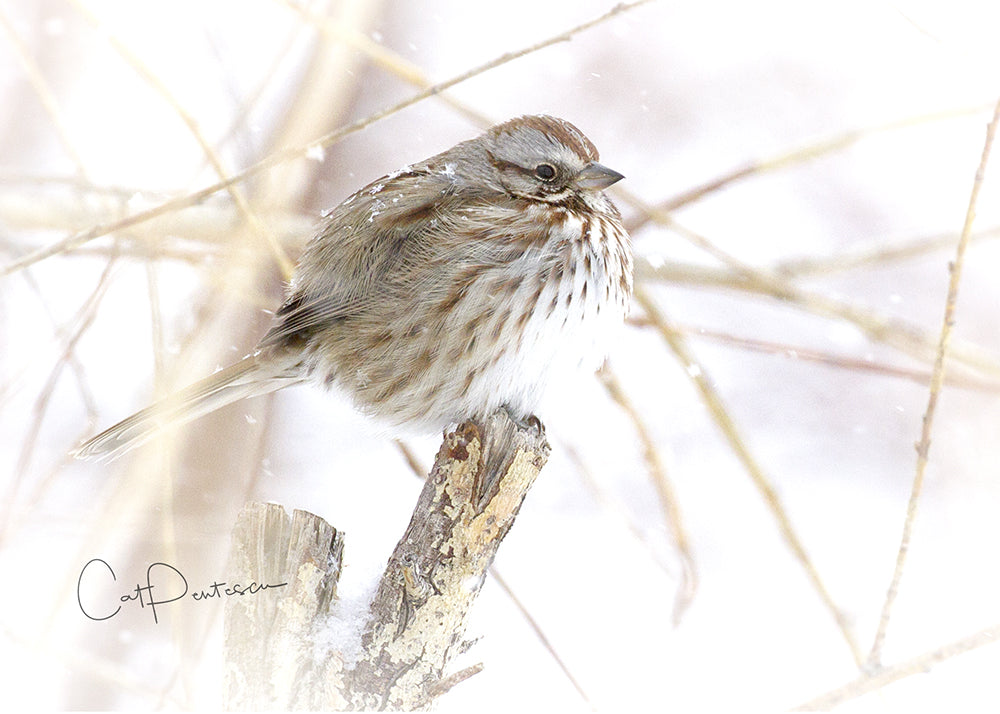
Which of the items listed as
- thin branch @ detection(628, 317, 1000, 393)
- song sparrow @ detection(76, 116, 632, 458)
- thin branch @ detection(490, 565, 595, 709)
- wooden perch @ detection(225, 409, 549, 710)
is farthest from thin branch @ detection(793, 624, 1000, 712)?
song sparrow @ detection(76, 116, 632, 458)

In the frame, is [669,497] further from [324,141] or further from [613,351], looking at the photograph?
[324,141]

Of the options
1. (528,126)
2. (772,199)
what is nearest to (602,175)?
(528,126)

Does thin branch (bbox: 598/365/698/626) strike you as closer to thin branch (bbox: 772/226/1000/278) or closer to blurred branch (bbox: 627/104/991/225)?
blurred branch (bbox: 627/104/991/225)

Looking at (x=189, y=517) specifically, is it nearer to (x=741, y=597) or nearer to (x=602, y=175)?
(x=602, y=175)

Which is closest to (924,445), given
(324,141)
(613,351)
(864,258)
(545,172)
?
(613,351)

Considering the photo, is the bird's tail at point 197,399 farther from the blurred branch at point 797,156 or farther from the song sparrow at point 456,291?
the blurred branch at point 797,156
